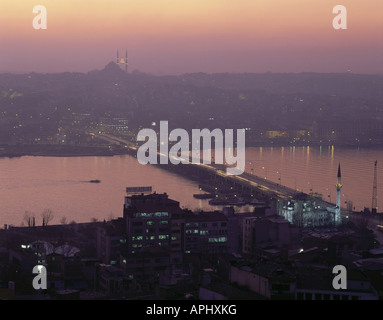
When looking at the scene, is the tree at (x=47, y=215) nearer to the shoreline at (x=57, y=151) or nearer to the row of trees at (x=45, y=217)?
the row of trees at (x=45, y=217)

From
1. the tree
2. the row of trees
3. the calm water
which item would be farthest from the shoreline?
the row of trees

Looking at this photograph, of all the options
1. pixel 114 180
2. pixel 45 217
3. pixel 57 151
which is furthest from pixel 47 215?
pixel 57 151

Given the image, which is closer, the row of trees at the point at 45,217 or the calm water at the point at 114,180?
the row of trees at the point at 45,217

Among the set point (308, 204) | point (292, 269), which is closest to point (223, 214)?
point (308, 204)

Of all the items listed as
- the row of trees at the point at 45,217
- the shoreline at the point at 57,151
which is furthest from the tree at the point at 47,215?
the shoreline at the point at 57,151

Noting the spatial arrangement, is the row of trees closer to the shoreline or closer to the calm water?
the calm water

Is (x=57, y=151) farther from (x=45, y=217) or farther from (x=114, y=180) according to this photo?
(x=45, y=217)
